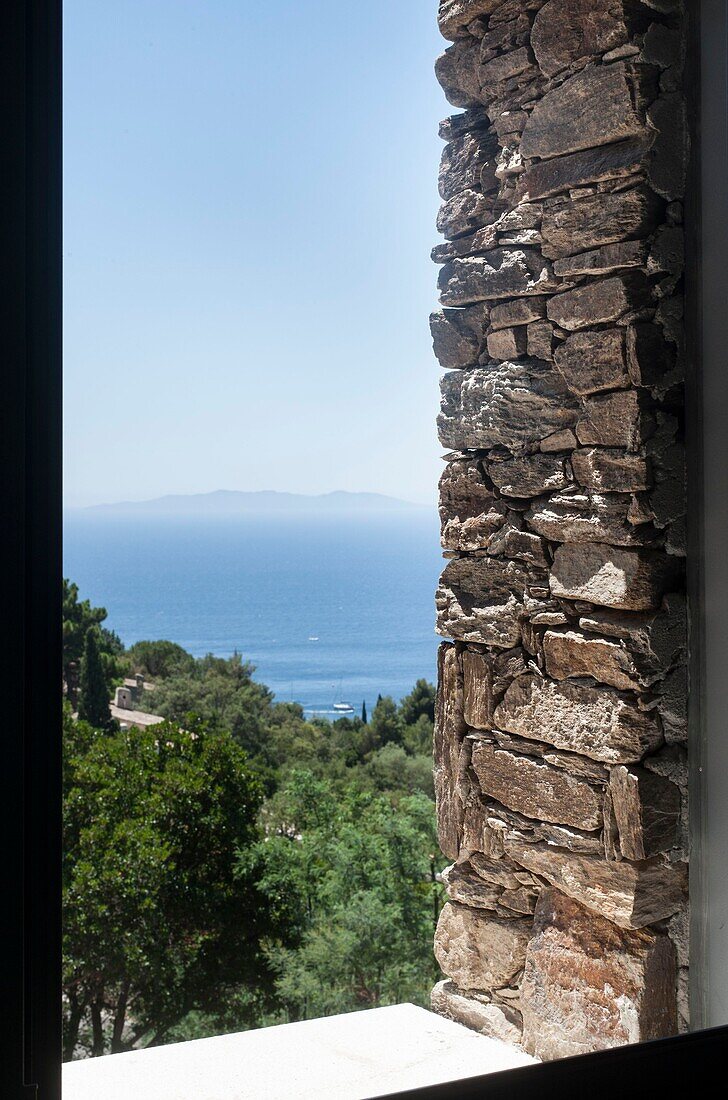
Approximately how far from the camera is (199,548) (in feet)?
18.5

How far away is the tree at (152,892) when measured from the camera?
5.39m

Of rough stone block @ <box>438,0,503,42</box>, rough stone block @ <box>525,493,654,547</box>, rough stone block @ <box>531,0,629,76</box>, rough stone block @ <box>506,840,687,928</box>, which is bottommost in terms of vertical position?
rough stone block @ <box>506,840,687,928</box>

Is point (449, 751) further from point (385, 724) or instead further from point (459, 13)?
point (385, 724)

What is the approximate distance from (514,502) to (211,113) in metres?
5.38

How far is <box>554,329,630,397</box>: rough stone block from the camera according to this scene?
1.50 meters

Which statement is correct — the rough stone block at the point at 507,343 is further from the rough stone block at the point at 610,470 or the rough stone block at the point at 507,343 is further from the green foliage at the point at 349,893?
the green foliage at the point at 349,893

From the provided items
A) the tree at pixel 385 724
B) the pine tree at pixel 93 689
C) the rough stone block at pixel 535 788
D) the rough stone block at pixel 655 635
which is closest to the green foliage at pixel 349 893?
the tree at pixel 385 724

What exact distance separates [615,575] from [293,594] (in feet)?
15.5

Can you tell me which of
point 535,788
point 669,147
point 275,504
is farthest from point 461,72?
point 275,504

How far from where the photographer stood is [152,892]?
5.57 m

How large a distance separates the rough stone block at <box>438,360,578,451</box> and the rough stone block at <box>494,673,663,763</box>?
474mm

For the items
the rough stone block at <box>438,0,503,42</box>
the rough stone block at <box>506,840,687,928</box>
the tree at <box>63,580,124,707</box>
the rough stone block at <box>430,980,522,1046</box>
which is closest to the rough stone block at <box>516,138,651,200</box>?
the rough stone block at <box>438,0,503,42</box>

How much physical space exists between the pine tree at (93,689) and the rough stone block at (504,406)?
446 centimetres

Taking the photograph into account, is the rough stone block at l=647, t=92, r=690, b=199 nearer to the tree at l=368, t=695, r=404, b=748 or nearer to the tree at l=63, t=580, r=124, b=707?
the tree at l=63, t=580, r=124, b=707
